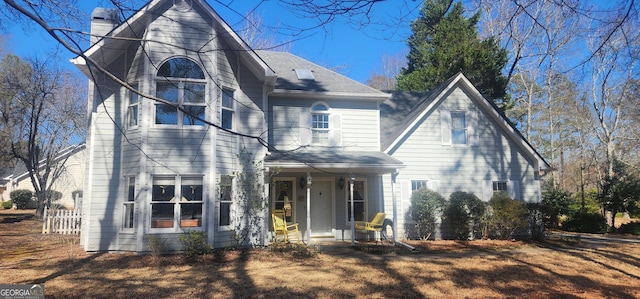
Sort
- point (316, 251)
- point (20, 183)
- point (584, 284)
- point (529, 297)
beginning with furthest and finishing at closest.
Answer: point (20, 183)
point (316, 251)
point (584, 284)
point (529, 297)

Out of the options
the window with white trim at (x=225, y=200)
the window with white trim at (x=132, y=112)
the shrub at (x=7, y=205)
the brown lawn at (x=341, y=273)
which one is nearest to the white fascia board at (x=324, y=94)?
the window with white trim at (x=225, y=200)

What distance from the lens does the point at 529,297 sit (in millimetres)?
6547

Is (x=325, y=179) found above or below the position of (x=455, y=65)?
below

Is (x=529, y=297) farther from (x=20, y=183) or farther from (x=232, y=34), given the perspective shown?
(x=20, y=183)

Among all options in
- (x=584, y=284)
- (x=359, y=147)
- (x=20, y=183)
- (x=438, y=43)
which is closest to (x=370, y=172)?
(x=359, y=147)

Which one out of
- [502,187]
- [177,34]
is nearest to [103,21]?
[177,34]

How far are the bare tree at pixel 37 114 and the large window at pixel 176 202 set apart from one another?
1269 centimetres

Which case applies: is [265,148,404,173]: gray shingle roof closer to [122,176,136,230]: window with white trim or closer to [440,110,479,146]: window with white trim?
[440,110,479,146]: window with white trim

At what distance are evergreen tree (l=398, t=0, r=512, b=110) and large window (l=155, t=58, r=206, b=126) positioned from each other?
1416 cm

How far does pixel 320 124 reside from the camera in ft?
46.1

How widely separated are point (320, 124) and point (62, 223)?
11046 mm

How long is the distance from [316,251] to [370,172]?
13.5 ft

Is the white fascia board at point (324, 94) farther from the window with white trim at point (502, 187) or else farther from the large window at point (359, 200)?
the window with white trim at point (502, 187)

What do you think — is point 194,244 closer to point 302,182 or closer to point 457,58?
point 302,182
